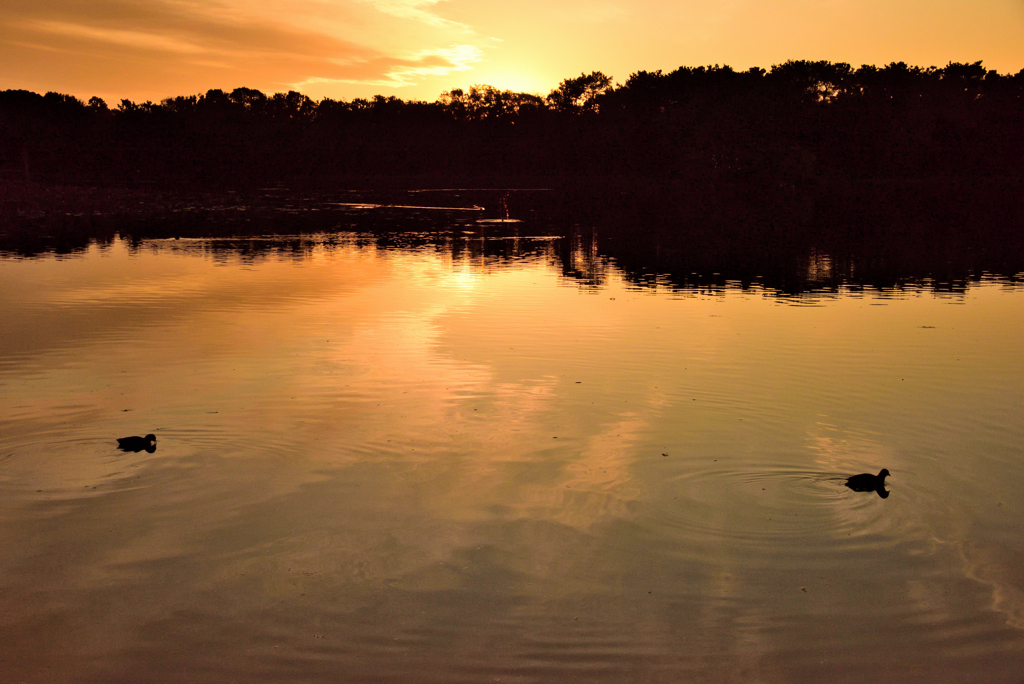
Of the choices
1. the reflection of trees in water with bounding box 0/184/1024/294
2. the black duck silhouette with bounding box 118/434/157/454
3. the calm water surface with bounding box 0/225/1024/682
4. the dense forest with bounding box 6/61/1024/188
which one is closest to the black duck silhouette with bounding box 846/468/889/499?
the calm water surface with bounding box 0/225/1024/682

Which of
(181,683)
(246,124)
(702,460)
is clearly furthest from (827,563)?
(246,124)

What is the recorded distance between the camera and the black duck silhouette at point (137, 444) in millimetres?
10172

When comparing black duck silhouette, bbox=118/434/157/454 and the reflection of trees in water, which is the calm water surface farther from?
the reflection of trees in water

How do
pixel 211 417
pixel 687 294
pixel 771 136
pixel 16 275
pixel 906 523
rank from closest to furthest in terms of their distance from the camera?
pixel 906 523, pixel 211 417, pixel 687 294, pixel 16 275, pixel 771 136

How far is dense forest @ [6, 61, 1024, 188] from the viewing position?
3912 inches

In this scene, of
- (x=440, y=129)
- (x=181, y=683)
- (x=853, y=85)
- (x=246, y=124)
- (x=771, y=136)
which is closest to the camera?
(x=181, y=683)

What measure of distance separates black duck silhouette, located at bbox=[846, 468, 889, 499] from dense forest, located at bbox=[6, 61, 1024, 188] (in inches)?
3233

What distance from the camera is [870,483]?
9.08 m

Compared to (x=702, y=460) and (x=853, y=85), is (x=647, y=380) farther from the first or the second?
(x=853, y=85)

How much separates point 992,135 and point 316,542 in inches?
5484

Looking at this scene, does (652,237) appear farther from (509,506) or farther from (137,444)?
(509,506)

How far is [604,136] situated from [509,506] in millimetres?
156246

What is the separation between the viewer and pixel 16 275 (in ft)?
89.2

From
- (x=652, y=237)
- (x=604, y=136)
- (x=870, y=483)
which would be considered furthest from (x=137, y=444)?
(x=604, y=136)
